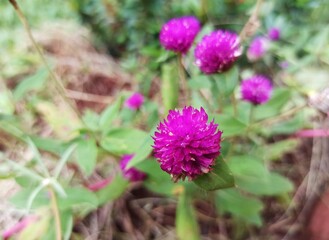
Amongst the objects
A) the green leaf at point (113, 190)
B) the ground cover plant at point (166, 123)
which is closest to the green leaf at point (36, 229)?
the ground cover plant at point (166, 123)

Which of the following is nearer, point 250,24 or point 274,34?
point 250,24

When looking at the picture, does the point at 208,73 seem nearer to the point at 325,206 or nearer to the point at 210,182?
the point at 210,182

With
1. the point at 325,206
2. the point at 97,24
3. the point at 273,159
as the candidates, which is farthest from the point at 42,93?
the point at 325,206

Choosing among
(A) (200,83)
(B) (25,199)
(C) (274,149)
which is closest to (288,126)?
(C) (274,149)

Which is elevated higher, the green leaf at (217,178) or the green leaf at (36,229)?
the green leaf at (217,178)

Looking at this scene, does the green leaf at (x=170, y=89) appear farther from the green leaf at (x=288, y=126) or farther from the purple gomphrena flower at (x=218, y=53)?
the green leaf at (x=288, y=126)

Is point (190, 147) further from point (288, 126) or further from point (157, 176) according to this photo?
point (288, 126)

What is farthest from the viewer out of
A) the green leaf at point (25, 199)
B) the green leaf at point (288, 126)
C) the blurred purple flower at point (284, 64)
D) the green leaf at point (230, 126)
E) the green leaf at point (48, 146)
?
the blurred purple flower at point (284, 64)

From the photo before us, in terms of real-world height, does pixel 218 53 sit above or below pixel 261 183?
above
